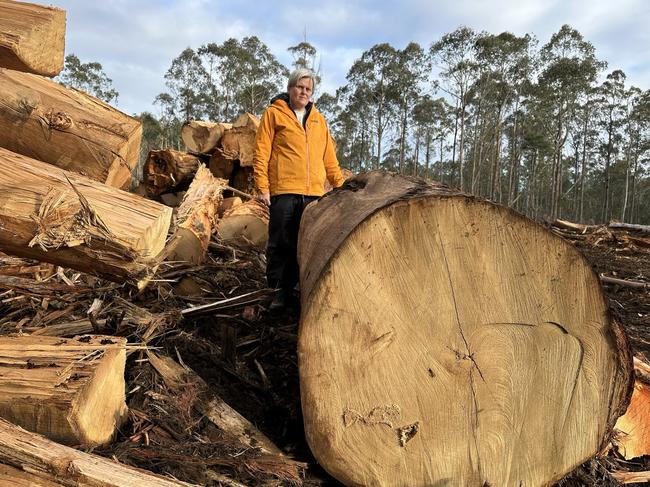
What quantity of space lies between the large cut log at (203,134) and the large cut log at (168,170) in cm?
18

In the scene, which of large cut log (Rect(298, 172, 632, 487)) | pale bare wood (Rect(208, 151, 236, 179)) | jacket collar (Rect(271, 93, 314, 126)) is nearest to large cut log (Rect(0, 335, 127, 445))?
large cut log (Rect(298, 172, 632, 487))

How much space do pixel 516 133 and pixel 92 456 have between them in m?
34.3

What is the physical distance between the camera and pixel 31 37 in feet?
5.08

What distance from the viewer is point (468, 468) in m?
1.59

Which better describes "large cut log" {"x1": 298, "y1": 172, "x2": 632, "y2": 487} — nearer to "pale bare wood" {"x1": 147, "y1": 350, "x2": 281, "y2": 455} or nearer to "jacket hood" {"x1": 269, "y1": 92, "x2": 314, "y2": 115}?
"pale bare wood" {"x1": 147, "y1": 350, "x2": 281, "y2": 455}

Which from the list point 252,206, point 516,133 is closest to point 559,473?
point 252,206

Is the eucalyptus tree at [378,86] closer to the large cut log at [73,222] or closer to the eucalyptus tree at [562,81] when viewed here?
the eucalyptus tree at [562,81]

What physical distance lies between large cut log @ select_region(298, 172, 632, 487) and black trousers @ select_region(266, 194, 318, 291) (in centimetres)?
130

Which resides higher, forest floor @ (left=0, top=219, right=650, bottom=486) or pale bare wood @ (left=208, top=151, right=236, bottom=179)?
pale bare wood @ (left=208, top=151, right=236, bottom=179)

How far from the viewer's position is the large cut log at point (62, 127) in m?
2.06

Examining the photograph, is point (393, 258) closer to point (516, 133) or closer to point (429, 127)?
point (516, 133)

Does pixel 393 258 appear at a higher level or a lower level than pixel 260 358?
higher

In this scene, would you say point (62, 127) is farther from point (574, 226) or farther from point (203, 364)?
point (574, 226)

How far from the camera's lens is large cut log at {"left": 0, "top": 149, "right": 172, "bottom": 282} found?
150 centimetres
